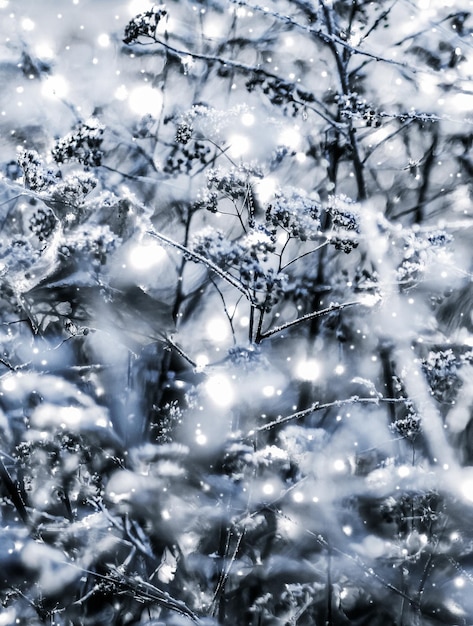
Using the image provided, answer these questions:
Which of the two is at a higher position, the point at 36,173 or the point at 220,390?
the point at 36,173

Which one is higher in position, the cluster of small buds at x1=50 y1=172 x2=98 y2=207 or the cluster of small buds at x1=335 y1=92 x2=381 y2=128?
the cluster of small buds at x1=335 y1=92 x2=381 y2=128

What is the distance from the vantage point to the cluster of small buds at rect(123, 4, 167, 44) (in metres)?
1.17

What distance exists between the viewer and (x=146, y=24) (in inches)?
46.0

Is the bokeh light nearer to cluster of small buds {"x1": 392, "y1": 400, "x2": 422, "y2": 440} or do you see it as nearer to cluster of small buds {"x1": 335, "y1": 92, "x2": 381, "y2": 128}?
cluster of small buds {"x1": 392, "y1": 400, "x2": 422, "y2": 440}

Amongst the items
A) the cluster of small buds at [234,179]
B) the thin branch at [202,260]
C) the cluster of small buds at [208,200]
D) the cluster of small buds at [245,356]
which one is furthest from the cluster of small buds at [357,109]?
the cluster of small buds at [245,356]

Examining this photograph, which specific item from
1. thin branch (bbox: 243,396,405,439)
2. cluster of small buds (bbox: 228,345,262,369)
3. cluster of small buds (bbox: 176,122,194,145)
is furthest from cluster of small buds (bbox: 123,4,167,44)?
thin branch (bbox: 243,396,405,439)

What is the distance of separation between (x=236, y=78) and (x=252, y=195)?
411 millimetres

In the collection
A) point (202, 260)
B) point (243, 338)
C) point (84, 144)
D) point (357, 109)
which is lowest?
point (243, 338)

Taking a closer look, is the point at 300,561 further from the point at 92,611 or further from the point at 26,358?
the point at 26,358

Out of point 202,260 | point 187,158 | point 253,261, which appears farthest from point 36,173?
point 253,261

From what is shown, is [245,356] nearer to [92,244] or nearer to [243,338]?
[243,338]

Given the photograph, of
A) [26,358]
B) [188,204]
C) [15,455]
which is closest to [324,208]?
[188,204]

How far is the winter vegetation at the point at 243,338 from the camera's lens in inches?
47.3

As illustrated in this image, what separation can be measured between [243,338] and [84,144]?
0.72 m
